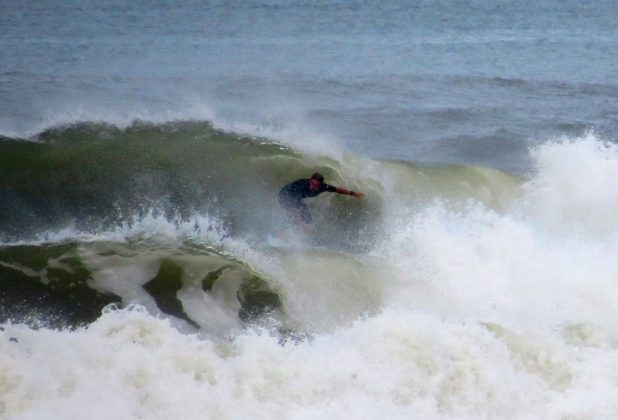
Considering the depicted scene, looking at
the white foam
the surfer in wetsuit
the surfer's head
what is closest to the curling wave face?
the white foam

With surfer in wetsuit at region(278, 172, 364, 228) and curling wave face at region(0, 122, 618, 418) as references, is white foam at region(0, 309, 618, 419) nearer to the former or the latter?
curling wave face at region(0, 122, 618, 418)

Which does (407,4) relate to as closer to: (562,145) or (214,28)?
(214,28)

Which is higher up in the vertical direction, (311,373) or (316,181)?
(316,181)

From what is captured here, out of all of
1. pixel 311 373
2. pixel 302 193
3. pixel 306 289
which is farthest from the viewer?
pixel 302 193

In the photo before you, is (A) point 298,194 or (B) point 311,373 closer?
(B) point 311,373

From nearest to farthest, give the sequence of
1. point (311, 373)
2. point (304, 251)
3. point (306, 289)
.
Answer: point (311, 373) → point (306, 289) → point (304, 251)

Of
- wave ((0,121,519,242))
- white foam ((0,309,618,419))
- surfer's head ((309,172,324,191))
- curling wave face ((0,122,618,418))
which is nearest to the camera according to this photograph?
white foam ((0,309,618,419))

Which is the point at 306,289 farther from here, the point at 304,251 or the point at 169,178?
the point at 169,178

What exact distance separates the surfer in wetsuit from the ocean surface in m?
0.28

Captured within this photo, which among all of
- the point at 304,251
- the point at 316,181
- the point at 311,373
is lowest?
the point at 304,251

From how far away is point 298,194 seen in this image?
12.7 meters

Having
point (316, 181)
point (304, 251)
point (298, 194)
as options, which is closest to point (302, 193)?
point (298, 194)

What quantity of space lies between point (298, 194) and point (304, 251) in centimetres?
89

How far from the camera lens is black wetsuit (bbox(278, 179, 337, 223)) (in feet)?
41.4
